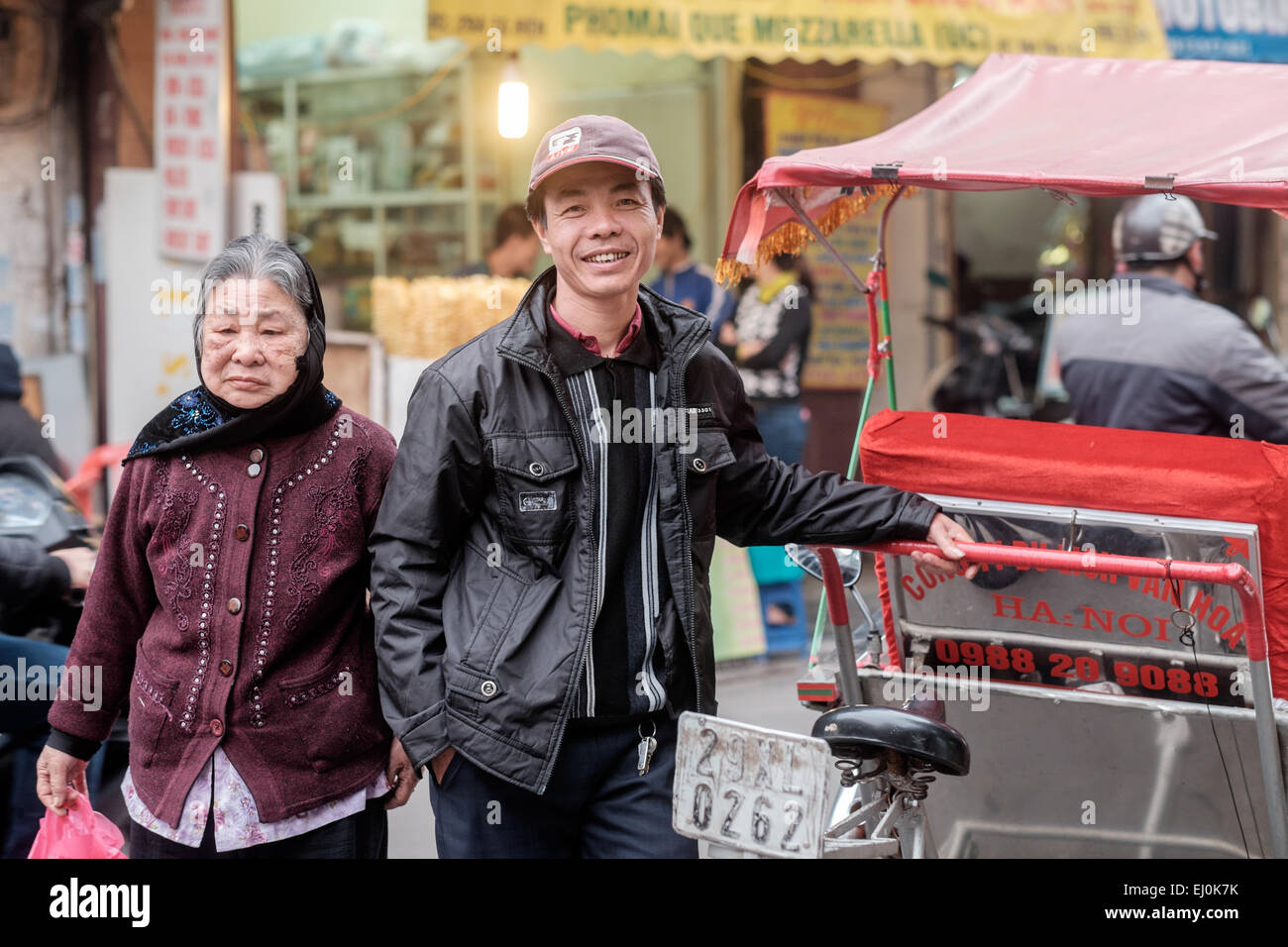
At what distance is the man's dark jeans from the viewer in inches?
98.7

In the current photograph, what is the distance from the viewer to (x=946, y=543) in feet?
9.61

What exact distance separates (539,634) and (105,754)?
170cm

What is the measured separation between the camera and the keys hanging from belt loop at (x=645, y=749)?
2.55 metres

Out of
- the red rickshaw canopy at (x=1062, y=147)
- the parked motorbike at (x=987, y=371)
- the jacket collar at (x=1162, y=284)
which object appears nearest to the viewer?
the red rickshaw canopy at (x=1062, y=147)

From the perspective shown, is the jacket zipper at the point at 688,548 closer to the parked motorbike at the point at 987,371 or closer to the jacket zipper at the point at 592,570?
the jacket zipper at the point at 592,570

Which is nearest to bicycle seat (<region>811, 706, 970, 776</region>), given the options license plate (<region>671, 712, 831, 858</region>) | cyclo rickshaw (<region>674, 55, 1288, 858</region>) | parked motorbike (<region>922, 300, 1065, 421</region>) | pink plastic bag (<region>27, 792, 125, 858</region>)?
cyclo rickshaw (<region>674, 55, 1288, 858</region>)

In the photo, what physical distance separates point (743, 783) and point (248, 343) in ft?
3.96

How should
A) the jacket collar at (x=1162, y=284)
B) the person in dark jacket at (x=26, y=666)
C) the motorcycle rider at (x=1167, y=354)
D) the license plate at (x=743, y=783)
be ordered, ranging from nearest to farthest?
the license plate at (x=743, y=783), the person in dark jacket at (x=26, y=666), the motorcycle rider at (x=1167, y=354), the jacket collar at (x=1162, y=284)

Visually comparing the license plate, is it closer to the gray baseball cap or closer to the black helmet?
the gray baseball cap

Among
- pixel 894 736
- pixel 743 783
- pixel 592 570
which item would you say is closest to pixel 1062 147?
pixel 894 736

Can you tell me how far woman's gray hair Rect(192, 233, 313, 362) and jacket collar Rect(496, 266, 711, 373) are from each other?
41cm
